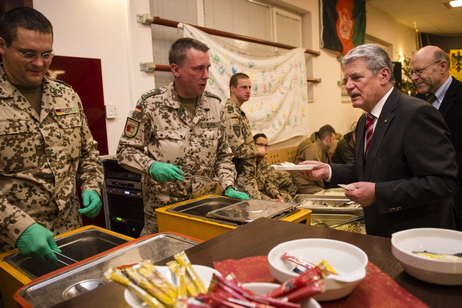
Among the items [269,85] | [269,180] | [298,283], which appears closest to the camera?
[298,283]

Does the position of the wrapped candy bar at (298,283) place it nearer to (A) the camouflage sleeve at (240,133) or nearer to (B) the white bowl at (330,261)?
(B) the white bowl at (330,261)

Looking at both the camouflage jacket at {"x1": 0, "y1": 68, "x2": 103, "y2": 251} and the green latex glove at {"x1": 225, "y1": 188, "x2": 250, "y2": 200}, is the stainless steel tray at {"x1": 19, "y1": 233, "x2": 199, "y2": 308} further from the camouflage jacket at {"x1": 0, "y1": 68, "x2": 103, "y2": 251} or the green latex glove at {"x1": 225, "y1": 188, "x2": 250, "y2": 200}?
the green latex glove at {"x1": 225, "y1": 188, "x2": 250, "y2": 200}

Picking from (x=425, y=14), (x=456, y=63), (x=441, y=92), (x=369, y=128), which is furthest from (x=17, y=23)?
(x=425, y=14)

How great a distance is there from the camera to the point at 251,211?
54.9 inches

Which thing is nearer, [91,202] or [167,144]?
[91,202]

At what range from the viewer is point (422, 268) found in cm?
67

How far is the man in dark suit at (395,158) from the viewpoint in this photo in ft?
4.13

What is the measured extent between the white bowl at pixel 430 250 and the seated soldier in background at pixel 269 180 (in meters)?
A: 2.64

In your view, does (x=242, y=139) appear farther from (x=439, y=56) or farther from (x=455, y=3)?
(x=455, y=3)

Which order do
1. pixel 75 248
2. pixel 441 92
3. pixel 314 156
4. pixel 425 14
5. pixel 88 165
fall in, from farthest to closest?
pixel 425 14 < pixel 314 156 < pixel 441 92 < pixel 88 165 < pixel 75 248

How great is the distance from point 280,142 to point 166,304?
14.4 feet

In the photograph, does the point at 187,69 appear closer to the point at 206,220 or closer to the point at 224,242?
the point at 206,220

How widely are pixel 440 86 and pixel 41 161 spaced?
8.70 ft

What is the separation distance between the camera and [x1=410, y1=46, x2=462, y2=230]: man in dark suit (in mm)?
2283
